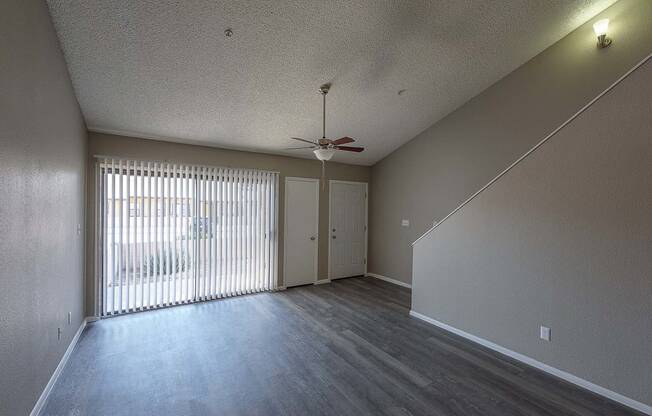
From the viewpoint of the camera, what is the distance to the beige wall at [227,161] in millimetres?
3850

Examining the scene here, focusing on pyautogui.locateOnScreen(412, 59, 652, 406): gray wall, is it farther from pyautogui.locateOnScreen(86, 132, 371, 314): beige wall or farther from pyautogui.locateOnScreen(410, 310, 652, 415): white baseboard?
pyautogui.locateOnScreen(86, 132, 371, 314): beige wall

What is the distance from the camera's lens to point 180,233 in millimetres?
4359

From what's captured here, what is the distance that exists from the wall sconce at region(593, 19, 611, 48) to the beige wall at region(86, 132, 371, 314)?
4.13 metres

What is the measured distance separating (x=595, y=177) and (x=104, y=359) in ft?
16.4

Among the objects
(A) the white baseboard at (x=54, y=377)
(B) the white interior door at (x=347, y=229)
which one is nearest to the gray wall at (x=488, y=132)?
(B) the white interior door at (x=347, y=229)

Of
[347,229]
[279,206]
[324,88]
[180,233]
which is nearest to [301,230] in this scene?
[279,206]

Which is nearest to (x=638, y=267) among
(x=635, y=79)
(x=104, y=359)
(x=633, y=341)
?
(x=633, y=341)

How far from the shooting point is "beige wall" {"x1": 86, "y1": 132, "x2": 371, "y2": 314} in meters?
3.85

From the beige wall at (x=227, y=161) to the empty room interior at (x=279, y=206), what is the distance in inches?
1.3

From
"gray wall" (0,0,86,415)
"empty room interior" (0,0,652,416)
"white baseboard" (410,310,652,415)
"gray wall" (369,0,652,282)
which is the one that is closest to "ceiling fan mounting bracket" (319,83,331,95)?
"empty room interior" (0,0,652,416)

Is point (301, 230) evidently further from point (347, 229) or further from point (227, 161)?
point (227, 161)

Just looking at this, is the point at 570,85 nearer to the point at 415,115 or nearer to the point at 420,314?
the point at 415,115

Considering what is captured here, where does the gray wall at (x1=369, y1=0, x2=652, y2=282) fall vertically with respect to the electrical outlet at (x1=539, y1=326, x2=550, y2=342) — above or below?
above

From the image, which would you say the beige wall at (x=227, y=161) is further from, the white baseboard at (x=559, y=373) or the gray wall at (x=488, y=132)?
the white baseboard at (x=559, y=373)
